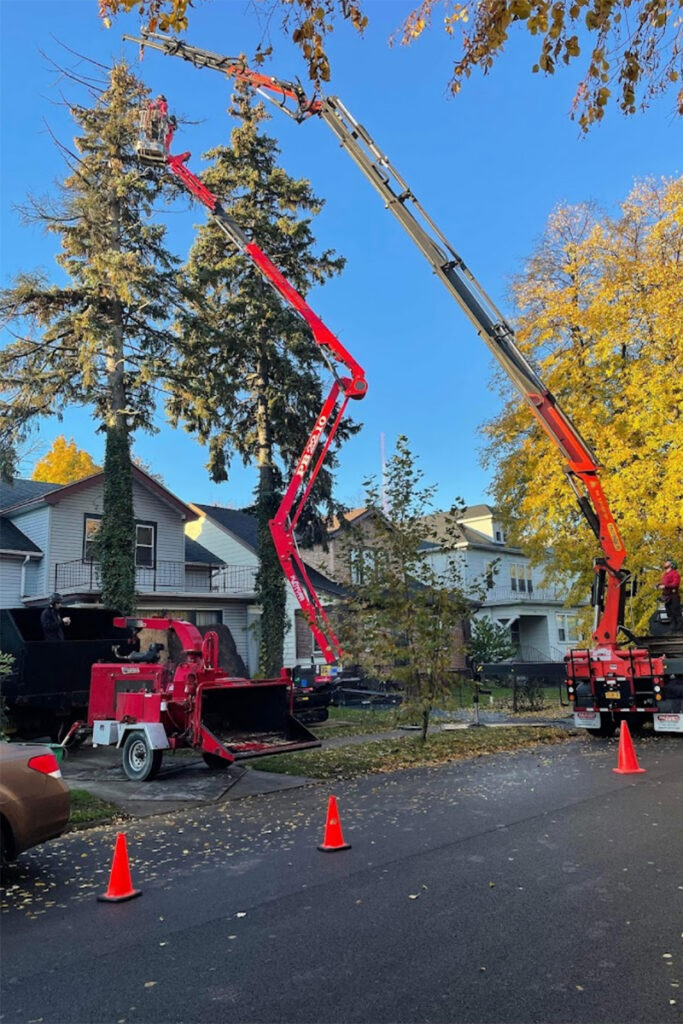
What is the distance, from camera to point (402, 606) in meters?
13.2

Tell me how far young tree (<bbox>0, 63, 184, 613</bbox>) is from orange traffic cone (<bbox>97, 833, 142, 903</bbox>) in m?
15.9

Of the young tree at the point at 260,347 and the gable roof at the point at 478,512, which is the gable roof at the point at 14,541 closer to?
the young tree at the point at 260,347

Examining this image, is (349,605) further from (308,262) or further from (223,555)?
(223,555)

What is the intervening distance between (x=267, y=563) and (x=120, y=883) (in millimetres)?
18859

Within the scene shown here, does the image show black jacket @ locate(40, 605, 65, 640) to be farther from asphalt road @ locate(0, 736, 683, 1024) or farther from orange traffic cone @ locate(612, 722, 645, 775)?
orange traffic cone @ locate(612, 722, 645, 775)

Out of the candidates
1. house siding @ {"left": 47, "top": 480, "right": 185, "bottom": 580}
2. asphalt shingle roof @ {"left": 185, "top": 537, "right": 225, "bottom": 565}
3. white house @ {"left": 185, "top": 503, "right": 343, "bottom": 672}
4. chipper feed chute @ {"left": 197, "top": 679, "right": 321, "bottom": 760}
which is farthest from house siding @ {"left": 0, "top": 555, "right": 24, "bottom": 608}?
chipper feed chute @ {"left": 197, "top": 679, "right": 321, "bottom": 760}

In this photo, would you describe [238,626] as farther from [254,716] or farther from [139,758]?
[139,758]

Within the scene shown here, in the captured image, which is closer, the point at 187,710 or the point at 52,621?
the point at 187,710

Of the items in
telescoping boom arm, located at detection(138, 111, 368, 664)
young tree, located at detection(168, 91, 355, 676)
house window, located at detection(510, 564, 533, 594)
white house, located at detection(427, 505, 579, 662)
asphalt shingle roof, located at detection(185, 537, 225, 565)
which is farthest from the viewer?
house window, located at detection(510, 564, 533, 594)

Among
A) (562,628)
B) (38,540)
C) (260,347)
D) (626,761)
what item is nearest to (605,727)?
(626,761)

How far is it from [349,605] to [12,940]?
28.4ft

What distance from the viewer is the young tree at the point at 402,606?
42.9 ft

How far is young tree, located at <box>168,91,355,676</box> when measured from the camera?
79.6 feet

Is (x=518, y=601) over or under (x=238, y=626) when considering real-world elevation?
over
